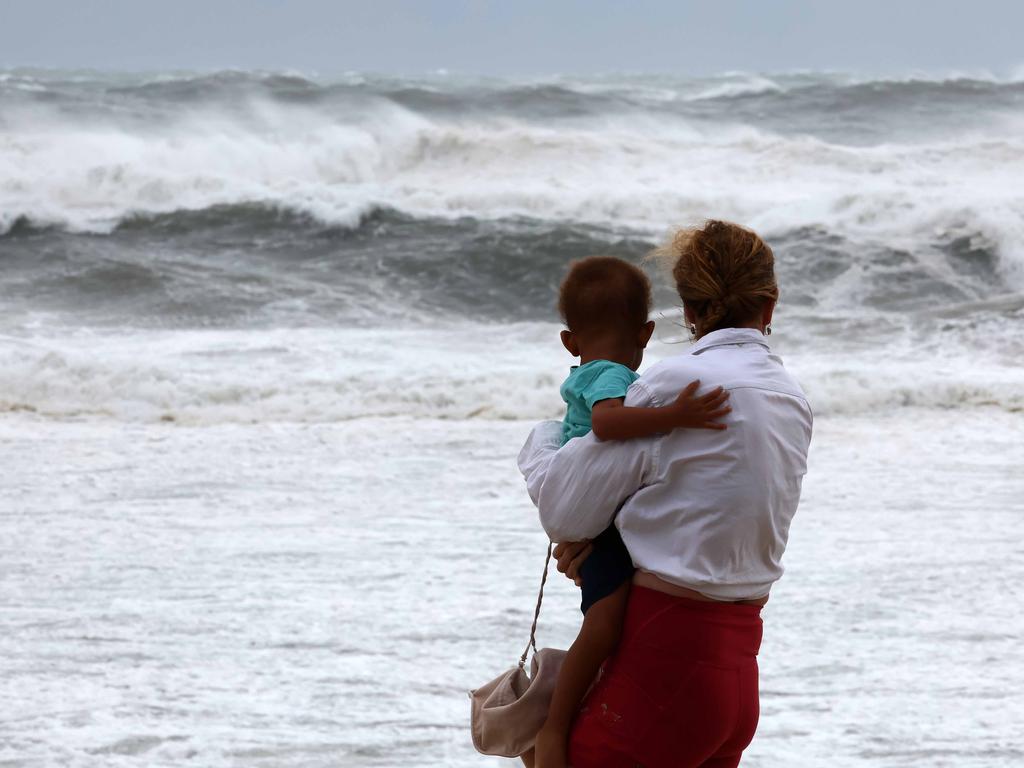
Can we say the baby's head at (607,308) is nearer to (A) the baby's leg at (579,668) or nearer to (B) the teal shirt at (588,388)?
(B) the teal shirt at (588,388)

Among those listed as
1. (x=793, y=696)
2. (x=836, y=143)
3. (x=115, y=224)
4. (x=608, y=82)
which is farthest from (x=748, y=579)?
(x=608, y=82)

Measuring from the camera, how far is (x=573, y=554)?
6.15ft

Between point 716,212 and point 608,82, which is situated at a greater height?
point 608,82

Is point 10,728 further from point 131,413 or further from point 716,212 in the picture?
point 716,212

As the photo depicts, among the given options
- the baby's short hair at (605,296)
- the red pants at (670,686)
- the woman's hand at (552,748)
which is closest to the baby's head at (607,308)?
the baby's short hair at (605,296)

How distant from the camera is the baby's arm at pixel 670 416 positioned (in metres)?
1.72

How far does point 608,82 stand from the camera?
29.6 meters

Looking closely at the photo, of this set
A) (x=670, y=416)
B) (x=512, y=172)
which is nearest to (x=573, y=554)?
(x=670, y=416)

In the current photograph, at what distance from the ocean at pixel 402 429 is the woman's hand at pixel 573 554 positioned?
5.70 ft

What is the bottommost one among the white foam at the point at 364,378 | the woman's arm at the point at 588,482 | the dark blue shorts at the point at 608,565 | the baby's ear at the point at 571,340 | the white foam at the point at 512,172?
the white foam at the point at 364,378

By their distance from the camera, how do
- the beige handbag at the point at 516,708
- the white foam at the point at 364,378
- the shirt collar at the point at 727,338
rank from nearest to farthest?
the shirt collar at the point at 727,338
the beige handbag at the point at 516,708
the white foam at the point at 364,378

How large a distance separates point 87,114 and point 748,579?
2215cm

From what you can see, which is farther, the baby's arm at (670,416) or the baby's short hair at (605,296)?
the baby's short hair at (605,296)

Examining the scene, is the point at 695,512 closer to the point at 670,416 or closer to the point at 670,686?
the point at 670,416
